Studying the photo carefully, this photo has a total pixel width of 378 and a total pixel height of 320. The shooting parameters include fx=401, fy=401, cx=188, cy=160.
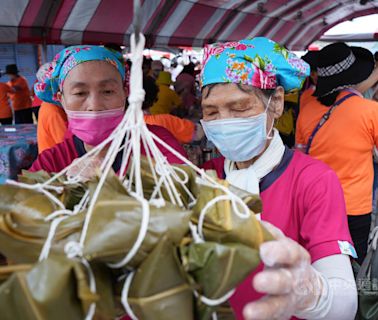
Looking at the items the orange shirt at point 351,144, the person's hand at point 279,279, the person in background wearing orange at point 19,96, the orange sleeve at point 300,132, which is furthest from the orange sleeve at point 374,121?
the person in background wearing orange at point 19,96

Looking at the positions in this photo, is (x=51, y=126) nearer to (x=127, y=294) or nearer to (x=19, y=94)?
(x=127, y=294)

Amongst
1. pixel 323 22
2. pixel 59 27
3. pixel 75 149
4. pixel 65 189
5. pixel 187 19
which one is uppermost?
pixel 323 22

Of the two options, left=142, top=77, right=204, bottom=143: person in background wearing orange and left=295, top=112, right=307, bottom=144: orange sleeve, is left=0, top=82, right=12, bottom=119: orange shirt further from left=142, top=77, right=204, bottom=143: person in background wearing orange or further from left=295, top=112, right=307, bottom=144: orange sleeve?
left=295, top=112, right=307, bottom=144: orange sleeve

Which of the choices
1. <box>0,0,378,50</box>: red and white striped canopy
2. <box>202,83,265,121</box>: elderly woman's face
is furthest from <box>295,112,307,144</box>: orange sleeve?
<box>202,83,265,121</box>: elderly woman's face

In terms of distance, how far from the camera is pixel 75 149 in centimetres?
162

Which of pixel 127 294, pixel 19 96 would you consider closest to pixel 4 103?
pixel 19 96

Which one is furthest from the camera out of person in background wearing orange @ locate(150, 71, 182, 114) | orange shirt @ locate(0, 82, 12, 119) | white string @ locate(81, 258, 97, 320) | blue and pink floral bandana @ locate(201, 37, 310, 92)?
orange shirt @ locate(0, 82, 12, 119)

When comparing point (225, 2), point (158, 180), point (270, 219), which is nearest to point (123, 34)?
point (225, 2)

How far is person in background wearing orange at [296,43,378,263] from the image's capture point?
99.5 inches

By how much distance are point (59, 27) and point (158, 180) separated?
415 cm

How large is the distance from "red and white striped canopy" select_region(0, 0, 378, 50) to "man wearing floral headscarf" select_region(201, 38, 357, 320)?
1889 millimetres

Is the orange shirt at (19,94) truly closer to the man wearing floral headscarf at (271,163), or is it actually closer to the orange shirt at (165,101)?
the orange shirt at (165,101)

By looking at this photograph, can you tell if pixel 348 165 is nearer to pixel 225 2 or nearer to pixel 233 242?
pixel 233 242

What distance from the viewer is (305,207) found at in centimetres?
122
